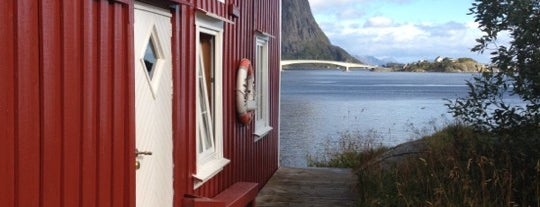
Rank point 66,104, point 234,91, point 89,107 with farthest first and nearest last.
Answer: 1. point 234,91
2. point 89,107
3. point 66,104

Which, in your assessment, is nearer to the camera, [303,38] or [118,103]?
[118,103]

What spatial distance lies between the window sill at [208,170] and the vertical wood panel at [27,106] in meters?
2.70

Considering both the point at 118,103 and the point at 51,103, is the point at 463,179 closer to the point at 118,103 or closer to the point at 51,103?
the point at 118,103

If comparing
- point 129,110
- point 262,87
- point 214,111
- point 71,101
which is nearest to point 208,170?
point 214,111

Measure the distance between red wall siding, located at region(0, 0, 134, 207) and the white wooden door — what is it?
405 mm

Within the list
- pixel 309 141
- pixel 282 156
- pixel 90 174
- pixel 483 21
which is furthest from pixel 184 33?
pixel 309 141

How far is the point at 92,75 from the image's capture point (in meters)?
3.70

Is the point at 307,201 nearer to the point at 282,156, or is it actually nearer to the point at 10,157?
the point at 10,157

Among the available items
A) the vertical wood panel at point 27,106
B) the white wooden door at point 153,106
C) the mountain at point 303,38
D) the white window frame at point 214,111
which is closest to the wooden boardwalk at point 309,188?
the white window frame at point 214,111

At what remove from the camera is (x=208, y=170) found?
627cm

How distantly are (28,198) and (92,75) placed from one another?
2.73ft

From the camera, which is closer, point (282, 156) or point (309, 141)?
point (282, 156)

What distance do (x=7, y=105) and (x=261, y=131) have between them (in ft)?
22.1

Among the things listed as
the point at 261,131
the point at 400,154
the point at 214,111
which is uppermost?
the point at 214,111
